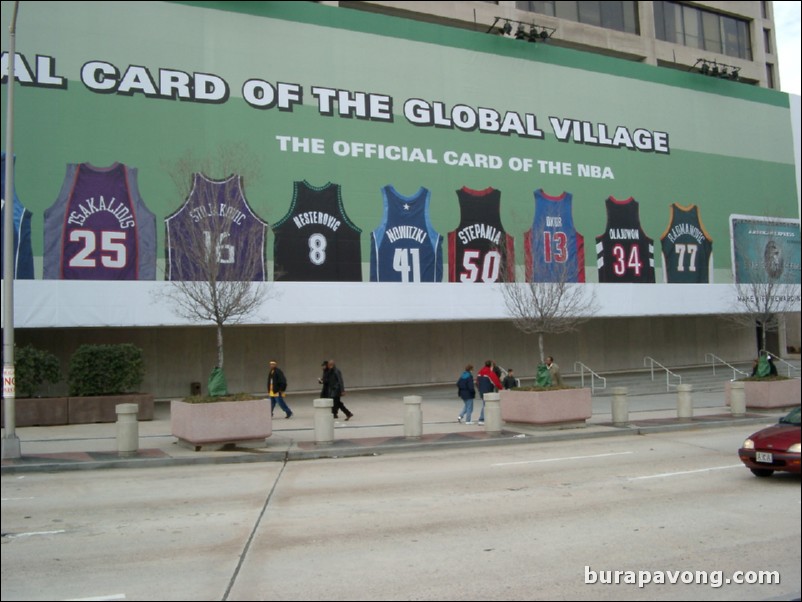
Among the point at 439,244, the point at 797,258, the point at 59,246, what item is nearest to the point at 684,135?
the point at 797,258

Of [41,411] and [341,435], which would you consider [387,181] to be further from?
[41,411]

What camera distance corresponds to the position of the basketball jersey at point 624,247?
34.3m

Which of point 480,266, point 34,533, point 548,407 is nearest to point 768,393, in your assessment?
point 548,407

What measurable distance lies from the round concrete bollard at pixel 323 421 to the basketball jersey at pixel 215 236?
12.5 feet

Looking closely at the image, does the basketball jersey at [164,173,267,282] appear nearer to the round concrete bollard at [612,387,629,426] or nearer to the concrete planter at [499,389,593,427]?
the concrete planter at [499,389,593,427]

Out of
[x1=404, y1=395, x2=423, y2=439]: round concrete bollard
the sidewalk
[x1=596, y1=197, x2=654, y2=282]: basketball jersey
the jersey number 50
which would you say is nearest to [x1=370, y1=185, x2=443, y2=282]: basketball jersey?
the jersey number 50

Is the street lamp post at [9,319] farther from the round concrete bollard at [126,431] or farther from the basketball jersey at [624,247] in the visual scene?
the basketball jersey at [624,247]

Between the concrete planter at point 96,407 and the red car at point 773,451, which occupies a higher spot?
the concrete planter at point 96,407

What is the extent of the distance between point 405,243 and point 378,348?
4.81m

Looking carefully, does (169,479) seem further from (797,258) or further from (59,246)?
(797,258)

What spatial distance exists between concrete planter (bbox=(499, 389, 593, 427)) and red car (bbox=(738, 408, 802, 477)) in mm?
7152

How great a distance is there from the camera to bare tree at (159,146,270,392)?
17.1 m

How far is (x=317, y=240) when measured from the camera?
27.9 metres

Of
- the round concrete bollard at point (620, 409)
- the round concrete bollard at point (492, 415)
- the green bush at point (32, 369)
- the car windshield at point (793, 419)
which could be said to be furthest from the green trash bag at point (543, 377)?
the green bush at point (32, 369)
